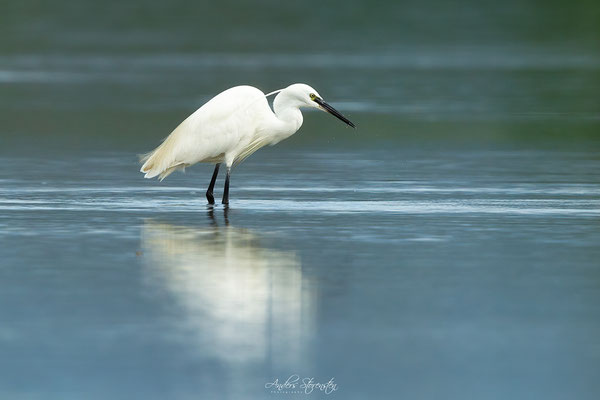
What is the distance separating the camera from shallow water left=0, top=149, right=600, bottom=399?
7.34 m

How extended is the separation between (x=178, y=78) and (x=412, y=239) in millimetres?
22614

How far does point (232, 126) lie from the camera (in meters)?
14.1

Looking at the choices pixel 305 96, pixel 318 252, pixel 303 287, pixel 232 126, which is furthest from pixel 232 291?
pixel 305 96

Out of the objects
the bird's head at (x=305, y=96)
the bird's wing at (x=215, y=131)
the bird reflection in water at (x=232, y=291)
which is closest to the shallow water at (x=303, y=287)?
the bird reflection in water at (x=232, y=291)

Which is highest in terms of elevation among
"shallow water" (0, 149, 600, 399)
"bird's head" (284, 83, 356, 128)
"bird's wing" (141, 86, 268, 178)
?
"bird's head" (284, 83, 356, 128)

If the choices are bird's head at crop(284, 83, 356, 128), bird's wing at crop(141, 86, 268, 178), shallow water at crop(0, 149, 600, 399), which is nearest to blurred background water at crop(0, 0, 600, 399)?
shallow water at crop(0, 149, 600, 399)

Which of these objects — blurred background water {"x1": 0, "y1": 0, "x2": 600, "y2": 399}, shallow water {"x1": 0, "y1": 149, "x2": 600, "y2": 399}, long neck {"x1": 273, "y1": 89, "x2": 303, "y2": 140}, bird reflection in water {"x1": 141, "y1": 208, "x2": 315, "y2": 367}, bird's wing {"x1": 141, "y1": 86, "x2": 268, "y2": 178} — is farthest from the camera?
long neck {"x1": 273, "y1": 89, "x2": 303, "y2": 140}

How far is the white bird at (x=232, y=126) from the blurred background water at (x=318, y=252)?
1.44 ft

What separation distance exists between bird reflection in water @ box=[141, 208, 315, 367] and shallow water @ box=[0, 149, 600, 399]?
21mm

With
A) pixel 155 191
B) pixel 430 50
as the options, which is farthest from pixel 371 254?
pixel 430 50

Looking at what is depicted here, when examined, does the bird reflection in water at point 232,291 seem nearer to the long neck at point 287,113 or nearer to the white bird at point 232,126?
the white bird at point 232,126

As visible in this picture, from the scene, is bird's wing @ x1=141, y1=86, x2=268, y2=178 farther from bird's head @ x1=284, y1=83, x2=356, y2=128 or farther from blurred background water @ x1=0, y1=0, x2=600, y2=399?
blurred background water @ x1=0, y1=0, x2=600, y2=399

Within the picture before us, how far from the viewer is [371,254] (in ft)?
35.3

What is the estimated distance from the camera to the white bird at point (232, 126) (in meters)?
14.2
